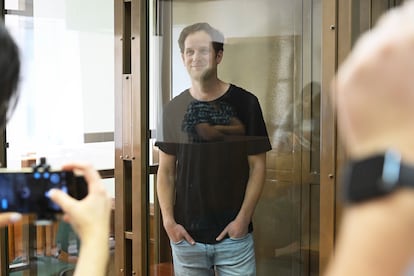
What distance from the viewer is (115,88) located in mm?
2316

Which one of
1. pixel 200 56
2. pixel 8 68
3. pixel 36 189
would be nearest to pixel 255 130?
pixel 200 56

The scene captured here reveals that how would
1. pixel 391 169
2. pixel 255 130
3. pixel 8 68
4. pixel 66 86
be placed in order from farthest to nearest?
pixel 66 86, pixel 255 130, pixel 8 68, pixel 391 169

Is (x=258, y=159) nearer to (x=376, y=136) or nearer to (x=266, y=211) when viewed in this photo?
(x=266, y=211)

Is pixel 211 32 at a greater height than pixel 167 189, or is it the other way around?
pixel 211 32

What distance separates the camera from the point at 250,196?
85.5 inches

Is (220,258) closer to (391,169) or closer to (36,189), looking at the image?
(36,189)

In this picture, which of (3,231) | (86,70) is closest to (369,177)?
(86,70)

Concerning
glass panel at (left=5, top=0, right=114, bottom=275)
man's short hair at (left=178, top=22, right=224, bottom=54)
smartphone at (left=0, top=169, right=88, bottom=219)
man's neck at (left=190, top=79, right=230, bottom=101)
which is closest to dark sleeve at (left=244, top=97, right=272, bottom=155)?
man's neck at (left=190, top=79, right=230, bottom=101)

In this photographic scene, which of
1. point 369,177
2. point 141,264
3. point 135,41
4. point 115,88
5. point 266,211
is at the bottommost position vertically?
point 141,264

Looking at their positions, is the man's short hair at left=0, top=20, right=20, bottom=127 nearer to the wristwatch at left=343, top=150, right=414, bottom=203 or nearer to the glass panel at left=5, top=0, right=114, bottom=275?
the wristwatch at left=343, top=150, right=414, bottom=203

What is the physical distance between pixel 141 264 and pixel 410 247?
195cm

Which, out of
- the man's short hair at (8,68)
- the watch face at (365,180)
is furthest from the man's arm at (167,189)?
the watch face at (365,180)

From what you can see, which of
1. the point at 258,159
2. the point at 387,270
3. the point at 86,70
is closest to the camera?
the point at 387,270

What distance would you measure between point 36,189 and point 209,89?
135cm
